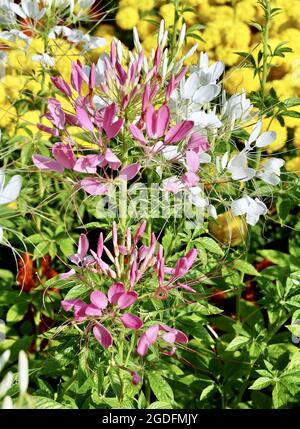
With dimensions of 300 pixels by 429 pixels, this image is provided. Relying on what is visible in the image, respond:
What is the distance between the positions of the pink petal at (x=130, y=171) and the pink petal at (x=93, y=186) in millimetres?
37

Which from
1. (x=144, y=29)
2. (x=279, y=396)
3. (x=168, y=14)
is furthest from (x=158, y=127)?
(x=144, y=29)

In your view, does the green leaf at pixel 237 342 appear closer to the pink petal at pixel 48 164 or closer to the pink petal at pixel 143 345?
the pink petal at pixel 143 345

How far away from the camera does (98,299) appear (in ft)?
3.15

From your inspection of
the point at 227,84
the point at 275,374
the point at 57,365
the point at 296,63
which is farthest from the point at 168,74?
the point at 296,63

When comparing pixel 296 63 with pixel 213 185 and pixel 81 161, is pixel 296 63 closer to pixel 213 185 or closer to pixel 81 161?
pixel 213 185

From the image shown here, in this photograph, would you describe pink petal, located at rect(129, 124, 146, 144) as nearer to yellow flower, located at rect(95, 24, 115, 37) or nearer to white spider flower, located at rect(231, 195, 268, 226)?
white spider flower, located at rect(231, 195, 268, 226)

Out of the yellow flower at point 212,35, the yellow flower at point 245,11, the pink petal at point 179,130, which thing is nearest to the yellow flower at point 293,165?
the yellow flower at point 212,35

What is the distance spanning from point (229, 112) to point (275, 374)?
1.90 feet

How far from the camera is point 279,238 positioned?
2312mm

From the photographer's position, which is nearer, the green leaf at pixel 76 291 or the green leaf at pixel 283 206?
the green leaf at pixel 76 291

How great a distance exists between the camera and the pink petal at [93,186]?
3.34 ft

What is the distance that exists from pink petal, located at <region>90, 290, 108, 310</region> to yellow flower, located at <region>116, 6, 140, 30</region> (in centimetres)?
196

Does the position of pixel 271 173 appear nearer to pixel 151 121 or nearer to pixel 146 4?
pixel 151 121

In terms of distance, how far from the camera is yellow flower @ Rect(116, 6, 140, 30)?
273cm
